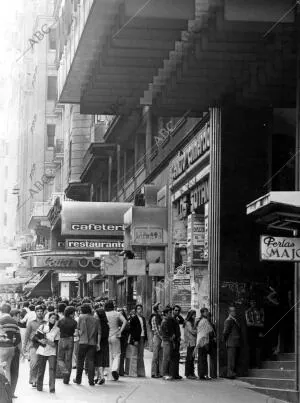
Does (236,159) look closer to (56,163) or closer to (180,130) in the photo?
(180,130)

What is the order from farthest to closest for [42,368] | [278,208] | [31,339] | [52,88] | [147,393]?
1. [52,88]
2. [31,339]
3. [42,368]
4. [147,393]
5. [278,208]

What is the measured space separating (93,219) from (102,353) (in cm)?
1247

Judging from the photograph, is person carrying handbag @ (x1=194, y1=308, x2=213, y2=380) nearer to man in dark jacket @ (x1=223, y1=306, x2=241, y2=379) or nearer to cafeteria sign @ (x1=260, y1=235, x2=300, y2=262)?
man in dark jacket @ (x1=223, y1=306, x2=241, y2=379)

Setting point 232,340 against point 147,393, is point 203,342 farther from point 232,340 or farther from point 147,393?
point 147,393

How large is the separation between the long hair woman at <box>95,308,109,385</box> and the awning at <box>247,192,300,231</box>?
7375mm

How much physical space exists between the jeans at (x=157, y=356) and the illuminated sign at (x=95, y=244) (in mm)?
11161

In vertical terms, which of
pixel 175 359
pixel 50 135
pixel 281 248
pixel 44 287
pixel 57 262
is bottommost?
pixel 175 359

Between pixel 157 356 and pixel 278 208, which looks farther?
pixel 157 356

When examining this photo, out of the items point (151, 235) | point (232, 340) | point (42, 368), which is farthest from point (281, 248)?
point (151, 235)

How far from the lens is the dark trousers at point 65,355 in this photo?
19.9 metres

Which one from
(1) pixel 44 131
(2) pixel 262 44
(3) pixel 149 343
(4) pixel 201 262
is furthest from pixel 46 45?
(2) pixel 262 44

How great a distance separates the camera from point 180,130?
2720 centimetres

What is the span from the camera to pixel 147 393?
1867cm

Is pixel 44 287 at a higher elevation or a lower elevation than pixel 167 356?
higher
